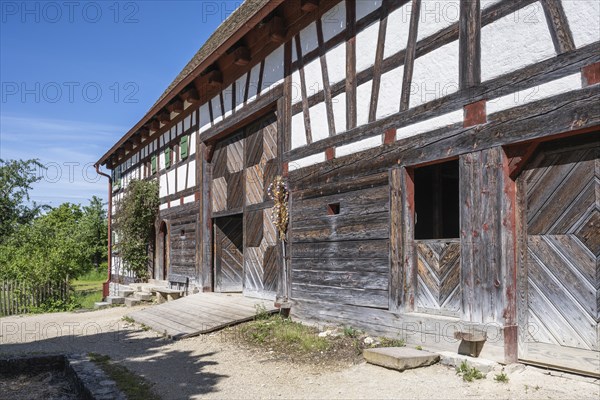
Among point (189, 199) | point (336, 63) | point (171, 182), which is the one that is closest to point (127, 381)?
point (336, 63)

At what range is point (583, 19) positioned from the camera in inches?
175

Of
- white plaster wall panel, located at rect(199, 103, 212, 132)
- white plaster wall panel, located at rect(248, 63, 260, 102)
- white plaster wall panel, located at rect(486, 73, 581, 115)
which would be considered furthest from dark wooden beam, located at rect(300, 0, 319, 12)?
white plaster wall panel, located at rect(199, 103, 212, 132)

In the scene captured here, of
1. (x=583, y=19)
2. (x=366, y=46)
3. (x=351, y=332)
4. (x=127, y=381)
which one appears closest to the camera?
(x=583, y=19)

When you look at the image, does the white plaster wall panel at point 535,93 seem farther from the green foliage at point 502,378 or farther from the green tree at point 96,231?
the green tree at point 96,231

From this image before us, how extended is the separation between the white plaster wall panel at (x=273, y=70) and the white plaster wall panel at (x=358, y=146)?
219 centimetres

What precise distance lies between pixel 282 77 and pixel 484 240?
16.0ft

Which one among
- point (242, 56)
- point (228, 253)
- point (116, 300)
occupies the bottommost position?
point (116, 300)

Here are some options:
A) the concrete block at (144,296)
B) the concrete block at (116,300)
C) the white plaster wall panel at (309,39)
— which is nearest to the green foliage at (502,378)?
the white plaster wall panel at (309,39)

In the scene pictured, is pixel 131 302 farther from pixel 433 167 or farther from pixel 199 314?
pixel 433 167

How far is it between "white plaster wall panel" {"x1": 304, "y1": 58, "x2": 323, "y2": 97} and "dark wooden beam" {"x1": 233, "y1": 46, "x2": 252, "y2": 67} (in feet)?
7.33

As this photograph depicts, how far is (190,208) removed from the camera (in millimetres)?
13023

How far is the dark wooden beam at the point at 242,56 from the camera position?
32.8 feet

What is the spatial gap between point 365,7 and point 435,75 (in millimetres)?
1713

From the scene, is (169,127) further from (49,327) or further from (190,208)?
(49,327)
